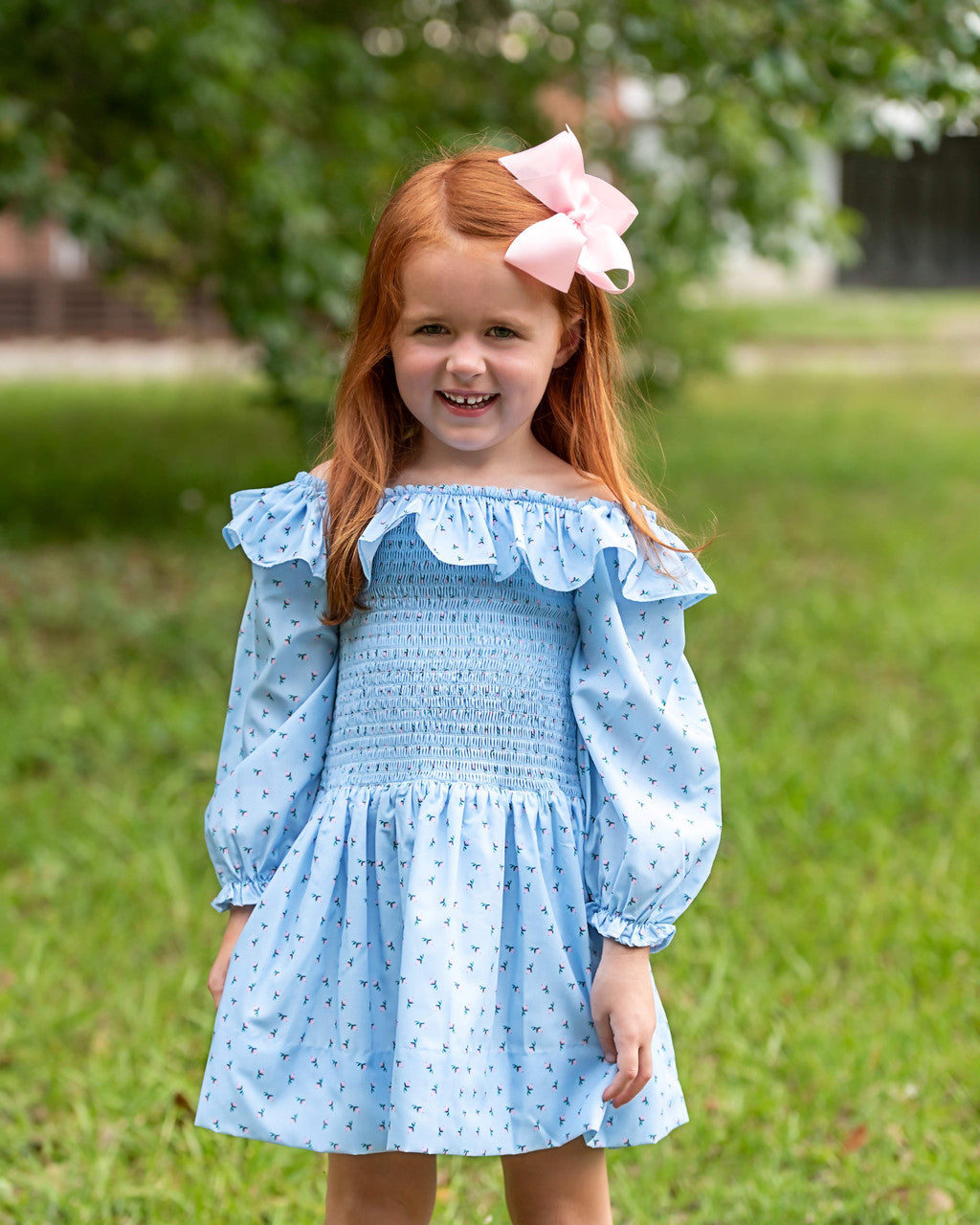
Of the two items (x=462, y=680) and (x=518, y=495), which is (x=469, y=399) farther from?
(x=462, y=680)

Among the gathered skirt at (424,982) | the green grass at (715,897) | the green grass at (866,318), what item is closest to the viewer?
the gathered skirt at (424,982)

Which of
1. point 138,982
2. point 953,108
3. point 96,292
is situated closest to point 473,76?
point 953,108

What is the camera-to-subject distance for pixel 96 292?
64.1 ft

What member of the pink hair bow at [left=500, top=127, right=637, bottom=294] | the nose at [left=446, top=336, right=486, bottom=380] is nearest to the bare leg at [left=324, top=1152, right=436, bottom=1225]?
the nose at [left=446, top=336, right=486, bottom=380]

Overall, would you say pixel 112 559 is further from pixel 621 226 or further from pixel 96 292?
pixel 96 292

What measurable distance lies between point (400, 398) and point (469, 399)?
191 millimetres

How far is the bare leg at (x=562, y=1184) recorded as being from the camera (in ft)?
5.78

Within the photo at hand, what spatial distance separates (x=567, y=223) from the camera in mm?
1689

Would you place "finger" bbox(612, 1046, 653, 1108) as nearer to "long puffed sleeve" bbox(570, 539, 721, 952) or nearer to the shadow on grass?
"long puffed sleeve" bbox(570, 539, 721, 952)

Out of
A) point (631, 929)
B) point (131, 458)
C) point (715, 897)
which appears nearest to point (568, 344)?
point (631, 929)

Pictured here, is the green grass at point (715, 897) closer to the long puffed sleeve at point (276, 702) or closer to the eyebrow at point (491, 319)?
the long puffed sleeve at point (276, 702)

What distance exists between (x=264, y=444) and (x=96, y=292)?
32.9ft

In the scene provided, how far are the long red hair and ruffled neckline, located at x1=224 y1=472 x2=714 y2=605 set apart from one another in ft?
0.08

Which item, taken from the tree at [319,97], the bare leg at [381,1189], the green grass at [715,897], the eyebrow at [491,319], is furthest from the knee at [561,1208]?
the tree at [319,97]
